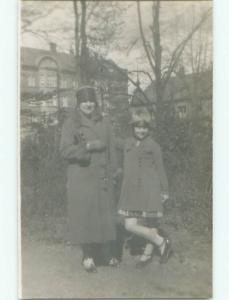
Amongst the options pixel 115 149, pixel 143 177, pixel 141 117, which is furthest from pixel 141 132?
pixel 143 177

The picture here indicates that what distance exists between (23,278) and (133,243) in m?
0.79

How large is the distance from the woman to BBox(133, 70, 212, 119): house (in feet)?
1.46

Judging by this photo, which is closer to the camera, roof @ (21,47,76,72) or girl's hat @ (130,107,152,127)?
roof @ (21,47,76,72)

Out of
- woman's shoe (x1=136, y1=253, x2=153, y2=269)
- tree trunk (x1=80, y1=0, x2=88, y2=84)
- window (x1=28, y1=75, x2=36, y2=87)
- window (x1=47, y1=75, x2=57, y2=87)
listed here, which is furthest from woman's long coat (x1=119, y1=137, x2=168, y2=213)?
window (x1=28, y1=75, x2=36, y2=87)

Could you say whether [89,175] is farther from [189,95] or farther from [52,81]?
[189,95]

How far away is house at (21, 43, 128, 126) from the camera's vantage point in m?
3.78

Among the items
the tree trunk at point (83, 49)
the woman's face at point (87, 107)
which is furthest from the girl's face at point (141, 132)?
the tree trunk at point (83, 49)

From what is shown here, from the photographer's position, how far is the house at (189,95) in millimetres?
3922

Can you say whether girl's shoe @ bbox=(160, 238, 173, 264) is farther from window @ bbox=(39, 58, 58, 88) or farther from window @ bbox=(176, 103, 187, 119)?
window @ bbox=(39, 58, 58, 88)

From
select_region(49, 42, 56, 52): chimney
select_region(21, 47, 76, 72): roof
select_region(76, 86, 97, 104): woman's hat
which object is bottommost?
select_region(76, 86, 97, 104): woman's hat

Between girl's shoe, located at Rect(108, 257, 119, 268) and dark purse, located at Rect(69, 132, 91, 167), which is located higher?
dark purse, located at Rect(69, 132, 91, 167)

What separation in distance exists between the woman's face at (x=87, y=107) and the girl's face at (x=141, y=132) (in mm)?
329

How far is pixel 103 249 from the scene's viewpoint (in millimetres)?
3930

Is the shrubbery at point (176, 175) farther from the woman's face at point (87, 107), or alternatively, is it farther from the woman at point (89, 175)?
the woman's face at point (87, 107)
